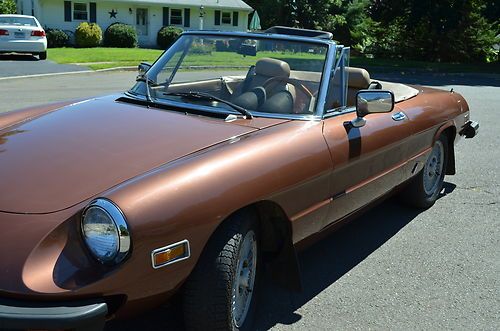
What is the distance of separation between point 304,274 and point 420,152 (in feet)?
5.09

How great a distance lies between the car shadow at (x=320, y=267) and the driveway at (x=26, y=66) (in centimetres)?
1259

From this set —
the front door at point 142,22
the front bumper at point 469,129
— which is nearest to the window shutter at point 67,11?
the front door at point 142,22

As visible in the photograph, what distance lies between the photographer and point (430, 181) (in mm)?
5395

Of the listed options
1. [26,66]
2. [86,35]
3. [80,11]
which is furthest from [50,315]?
[80,11]

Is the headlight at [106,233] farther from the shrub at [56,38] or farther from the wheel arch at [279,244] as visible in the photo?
the shrub at [56,38]

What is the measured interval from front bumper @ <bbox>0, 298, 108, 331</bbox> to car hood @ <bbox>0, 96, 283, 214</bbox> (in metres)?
0.45

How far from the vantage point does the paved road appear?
3.32m

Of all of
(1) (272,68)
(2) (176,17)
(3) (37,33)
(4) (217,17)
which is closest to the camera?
(1) (272,68)

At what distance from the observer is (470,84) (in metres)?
18.4

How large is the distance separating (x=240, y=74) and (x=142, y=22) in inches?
1208

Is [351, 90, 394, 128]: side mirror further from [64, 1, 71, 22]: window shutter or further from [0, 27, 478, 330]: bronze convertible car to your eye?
[64, 1, 71, 22]: window shutter

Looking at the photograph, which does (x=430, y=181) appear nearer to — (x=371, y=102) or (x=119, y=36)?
(x=371, y=102)

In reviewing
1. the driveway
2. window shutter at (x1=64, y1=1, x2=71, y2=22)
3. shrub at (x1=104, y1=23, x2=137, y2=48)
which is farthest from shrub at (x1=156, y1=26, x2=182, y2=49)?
the driveway

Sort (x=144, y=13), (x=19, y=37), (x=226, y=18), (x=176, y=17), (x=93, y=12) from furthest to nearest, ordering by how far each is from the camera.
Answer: (x=226, y=18) → (x=176, y=17) → (x=144, y=13) → (x=93, y=12) → (x=19, y=37)
